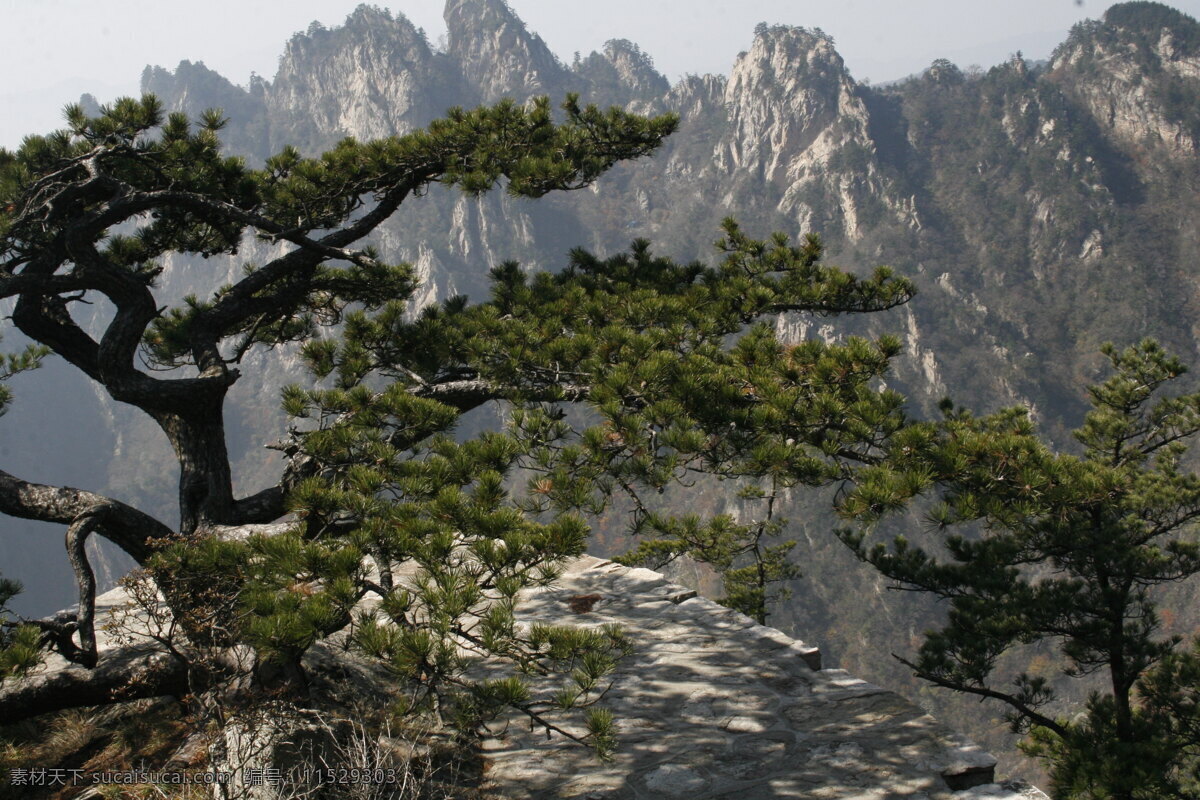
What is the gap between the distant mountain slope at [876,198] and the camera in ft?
213

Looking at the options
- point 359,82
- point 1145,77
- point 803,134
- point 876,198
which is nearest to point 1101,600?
point 876,198

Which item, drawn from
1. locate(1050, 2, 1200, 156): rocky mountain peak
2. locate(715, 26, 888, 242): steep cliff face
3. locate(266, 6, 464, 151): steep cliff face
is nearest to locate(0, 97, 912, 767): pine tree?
locate(715, 26, 888, 242): steep cliff face

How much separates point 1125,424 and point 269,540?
31.0 feet

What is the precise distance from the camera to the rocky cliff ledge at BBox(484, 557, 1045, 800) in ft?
12.0

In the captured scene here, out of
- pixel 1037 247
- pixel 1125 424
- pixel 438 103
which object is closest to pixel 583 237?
pixel 438 103

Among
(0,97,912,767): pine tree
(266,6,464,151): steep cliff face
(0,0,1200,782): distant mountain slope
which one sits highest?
(266,6,464,151): steep cliff face

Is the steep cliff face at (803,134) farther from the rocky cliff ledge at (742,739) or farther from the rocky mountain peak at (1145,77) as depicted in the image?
the rocky cliff ledge at (742,739)

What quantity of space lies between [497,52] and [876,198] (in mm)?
61844

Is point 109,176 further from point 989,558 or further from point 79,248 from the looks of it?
point 989,558

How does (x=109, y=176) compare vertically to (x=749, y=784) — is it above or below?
above

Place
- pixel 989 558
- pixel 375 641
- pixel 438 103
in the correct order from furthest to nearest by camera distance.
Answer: pixel 438 103
pixel 989 558
pixel 375 641

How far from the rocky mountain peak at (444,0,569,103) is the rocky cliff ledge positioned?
375 ft

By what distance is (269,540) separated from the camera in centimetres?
290

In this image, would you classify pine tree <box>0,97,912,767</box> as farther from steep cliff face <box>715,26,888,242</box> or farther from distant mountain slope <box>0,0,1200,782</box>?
steep cliff face <box>715,26,888,242</box>
